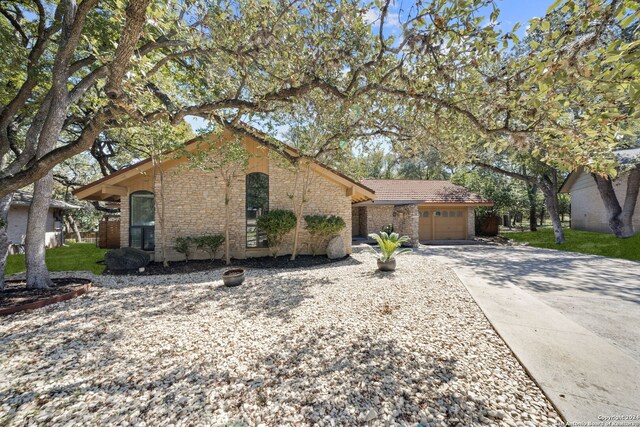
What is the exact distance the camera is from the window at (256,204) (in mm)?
10492

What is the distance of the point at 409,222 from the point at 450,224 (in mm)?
5153

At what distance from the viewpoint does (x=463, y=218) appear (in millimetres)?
17875

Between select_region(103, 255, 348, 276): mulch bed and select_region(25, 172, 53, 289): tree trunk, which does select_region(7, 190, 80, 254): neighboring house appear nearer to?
select_region(103, 255, 348, 276): mulch bed

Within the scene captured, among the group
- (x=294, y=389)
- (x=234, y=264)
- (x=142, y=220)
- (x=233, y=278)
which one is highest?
(x=142, y=220)

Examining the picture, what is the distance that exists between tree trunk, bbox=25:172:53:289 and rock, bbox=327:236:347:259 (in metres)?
8.35

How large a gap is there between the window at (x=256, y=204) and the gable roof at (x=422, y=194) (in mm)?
8811

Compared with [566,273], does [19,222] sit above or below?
above

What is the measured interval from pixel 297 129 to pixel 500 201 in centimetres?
1978

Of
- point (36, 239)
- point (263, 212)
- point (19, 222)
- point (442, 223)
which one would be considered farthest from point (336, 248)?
point (19, 222)

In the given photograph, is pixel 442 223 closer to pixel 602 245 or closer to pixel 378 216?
pixel 378 216

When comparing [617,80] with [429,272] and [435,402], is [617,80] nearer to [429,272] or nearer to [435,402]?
[435,402]

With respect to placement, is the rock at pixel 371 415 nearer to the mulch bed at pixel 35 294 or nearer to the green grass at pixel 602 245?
the mulch bed at pixel 35 294

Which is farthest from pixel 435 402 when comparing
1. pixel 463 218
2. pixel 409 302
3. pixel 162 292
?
pixel 463 218

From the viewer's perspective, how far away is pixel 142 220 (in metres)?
9.84
